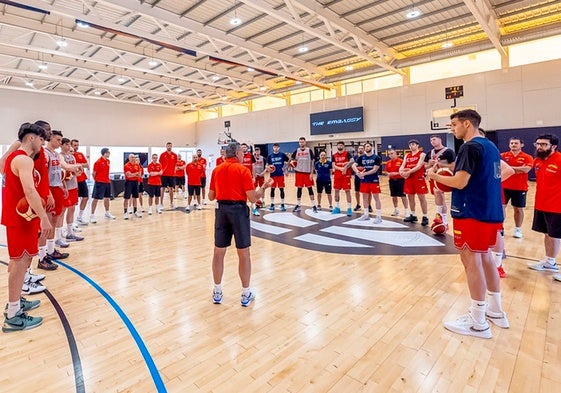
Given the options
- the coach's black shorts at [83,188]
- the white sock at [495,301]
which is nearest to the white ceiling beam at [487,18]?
the white sock at [495,301]

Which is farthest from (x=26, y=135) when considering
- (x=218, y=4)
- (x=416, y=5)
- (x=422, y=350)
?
(x=416, y=5)

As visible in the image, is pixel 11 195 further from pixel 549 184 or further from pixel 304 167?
pixel 304 167

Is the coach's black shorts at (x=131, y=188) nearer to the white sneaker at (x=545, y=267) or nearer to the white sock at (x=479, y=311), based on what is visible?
the white sock at (x=479, y=311)

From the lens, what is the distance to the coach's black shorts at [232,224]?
108 inches

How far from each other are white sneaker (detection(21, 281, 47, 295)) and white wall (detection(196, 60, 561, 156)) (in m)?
14.9

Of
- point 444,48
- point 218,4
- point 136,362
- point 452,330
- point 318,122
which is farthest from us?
point 318,122

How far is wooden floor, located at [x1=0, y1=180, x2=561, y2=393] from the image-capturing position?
1.85 meters

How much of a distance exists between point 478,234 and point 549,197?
5.83ft

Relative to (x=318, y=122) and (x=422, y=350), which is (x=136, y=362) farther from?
(x=318, y=122)

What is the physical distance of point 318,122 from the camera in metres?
17.9

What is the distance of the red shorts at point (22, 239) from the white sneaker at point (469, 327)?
11.1 ft

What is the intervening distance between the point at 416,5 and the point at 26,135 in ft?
34.8

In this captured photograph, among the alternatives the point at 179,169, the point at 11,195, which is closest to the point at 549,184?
the point at 11,195

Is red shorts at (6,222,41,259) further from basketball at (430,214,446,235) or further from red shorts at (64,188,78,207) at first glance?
basketball at (430,214,446,235)
